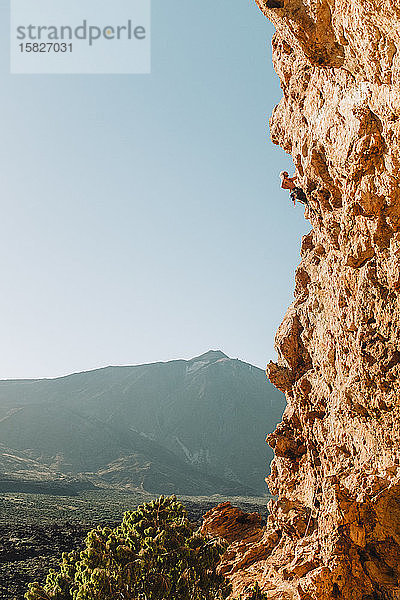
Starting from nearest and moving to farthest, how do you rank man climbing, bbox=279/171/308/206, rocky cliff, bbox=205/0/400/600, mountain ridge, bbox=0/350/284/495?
rocky cliff, bbox=205/0/400/600, man climbing, bbox=279/171/308/206, mountain ridge, bbox=0/350/284/495

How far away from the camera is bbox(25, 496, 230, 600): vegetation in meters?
11.9

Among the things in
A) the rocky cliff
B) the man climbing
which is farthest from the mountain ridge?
the man climbing

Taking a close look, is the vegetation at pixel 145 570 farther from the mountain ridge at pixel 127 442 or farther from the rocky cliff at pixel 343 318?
the mountain ridge at pixel 127 442

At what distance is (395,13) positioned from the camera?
9773 mm

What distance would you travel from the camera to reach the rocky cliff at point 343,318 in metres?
13.2

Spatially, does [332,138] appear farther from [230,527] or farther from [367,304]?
[230,527]

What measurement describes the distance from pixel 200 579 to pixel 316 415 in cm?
1031

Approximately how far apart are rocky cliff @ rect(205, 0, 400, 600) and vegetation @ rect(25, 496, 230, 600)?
3.04 m

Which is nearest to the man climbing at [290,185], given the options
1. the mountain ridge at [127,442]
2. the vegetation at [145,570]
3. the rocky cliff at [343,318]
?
the rocky cliff at [343,318]

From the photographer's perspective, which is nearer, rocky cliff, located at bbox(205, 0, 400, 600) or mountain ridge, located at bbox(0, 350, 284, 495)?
rocky cliff, located at bbox(205, 0, 400, 600)

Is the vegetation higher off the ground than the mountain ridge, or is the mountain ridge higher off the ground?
the vegetation

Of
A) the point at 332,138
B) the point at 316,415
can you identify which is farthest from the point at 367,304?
the point at 316,415

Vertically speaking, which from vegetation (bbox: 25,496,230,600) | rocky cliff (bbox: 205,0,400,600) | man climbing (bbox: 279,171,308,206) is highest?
man climbing (bbox: 279,171,308,206)

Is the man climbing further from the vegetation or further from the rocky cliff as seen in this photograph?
the vegetation
